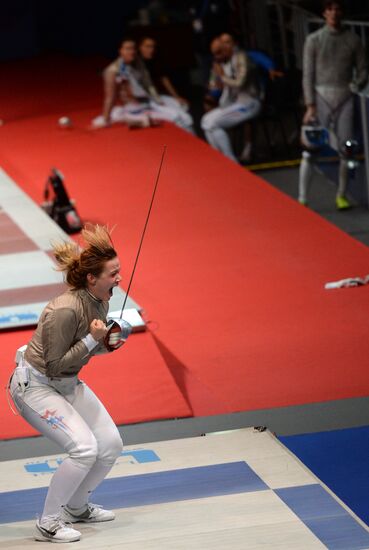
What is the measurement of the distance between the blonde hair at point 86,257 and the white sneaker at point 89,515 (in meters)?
1.00

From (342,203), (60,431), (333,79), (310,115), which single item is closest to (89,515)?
(60,431)

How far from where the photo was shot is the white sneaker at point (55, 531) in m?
4.98

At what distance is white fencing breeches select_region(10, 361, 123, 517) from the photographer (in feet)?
16.1

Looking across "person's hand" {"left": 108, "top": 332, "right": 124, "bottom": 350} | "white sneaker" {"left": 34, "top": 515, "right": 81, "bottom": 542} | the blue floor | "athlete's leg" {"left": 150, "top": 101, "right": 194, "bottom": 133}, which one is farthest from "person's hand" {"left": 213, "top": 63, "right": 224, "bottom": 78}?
"white sneaker" {"left": 34, "top": 515, "right": 81, "bottom": 542}

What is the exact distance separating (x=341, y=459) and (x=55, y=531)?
1.69m

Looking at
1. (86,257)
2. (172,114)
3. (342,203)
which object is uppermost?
(86,257)

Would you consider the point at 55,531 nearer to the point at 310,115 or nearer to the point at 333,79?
the point at 310,115

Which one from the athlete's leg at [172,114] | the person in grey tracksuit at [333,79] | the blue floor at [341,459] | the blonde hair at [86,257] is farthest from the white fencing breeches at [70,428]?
the athlete's leg at [172,114]

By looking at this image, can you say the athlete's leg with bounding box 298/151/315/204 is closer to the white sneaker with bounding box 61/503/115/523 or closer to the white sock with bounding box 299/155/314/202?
the white sock with bounding box 299/155/314/202

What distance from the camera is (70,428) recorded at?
493 centimetres

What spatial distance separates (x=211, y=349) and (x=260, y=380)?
0.62 metres

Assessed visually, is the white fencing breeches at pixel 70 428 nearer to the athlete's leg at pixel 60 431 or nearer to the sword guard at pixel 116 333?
the athlete's leg at pixel 60 431

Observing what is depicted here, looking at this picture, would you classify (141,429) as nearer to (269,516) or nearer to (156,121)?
(269,516)

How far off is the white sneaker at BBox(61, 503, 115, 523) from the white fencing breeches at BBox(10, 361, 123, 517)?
68 millimetres
